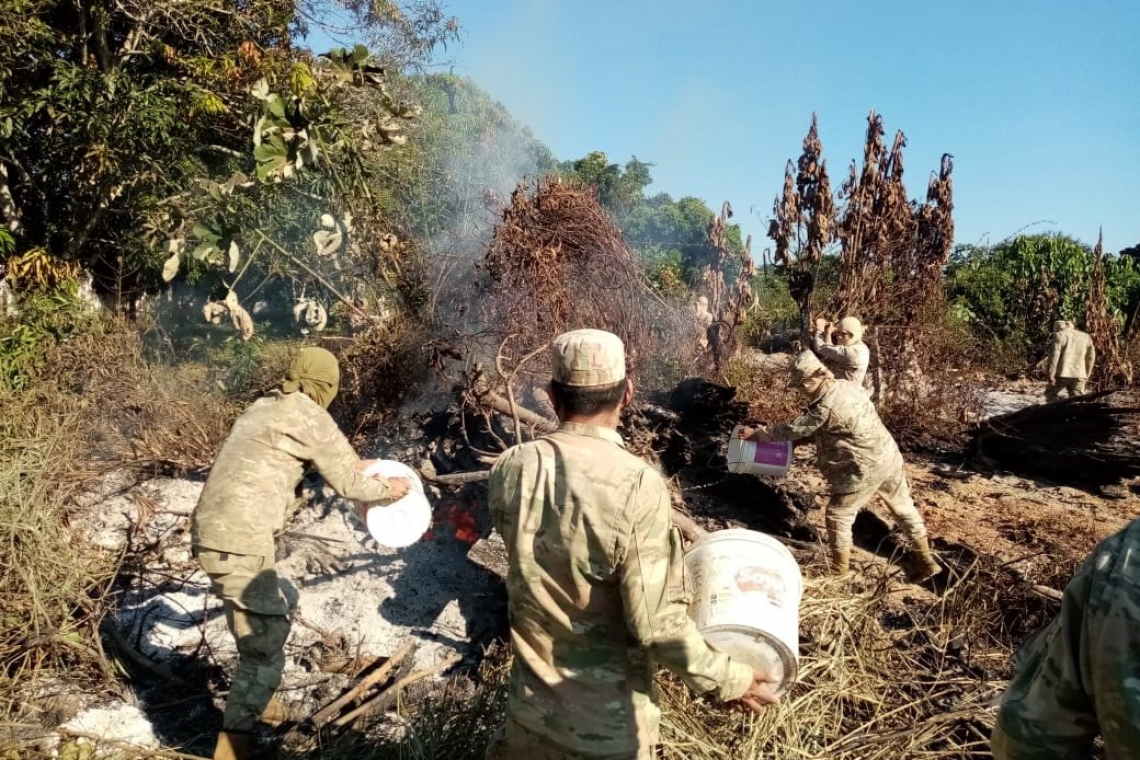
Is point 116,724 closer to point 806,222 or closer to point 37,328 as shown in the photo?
point 37,328

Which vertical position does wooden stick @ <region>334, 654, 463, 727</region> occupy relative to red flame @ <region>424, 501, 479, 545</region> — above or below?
below

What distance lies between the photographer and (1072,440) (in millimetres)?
7570

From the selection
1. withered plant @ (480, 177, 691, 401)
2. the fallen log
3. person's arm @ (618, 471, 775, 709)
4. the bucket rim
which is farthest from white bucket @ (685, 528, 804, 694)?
the fallen log

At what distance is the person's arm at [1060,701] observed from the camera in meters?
1.21

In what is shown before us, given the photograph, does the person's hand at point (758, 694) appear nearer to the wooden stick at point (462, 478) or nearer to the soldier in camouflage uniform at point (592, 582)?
the soldier in camouflage uniform at point (592, 582)

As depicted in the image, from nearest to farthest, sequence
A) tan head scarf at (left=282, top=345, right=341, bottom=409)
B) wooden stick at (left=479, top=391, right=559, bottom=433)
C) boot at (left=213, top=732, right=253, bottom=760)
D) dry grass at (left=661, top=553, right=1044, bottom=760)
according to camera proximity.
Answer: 1. dry grass at (left=661, top=553, right=1044, bottom=760)
2. boot at (left=213, top=732, right=253, bottom=760)
3. tan head scarf at (left=282, top=345, right=341, bottom=409)
4. wooden stick at (left=479, top=391, right=559, bottom=433)

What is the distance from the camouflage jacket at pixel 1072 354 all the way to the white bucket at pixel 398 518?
957 cm

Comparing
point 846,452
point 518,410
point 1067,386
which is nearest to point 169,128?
point 518,410

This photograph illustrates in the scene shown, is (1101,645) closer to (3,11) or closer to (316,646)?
(316,646)

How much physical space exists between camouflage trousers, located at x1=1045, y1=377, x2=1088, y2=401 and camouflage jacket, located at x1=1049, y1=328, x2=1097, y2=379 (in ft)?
0.32

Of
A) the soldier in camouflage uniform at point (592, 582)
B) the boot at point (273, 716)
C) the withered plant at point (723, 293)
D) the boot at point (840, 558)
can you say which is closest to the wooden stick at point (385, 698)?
the boot at point (273, 716)

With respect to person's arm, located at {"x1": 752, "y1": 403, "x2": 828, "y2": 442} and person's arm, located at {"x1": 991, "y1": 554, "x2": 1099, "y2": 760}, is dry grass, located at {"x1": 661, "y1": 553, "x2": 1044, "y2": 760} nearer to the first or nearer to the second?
person's arm, located at {"x1": 752, "y1": 403, "x2": 828, "y2": 442}

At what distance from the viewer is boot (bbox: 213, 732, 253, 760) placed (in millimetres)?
3201

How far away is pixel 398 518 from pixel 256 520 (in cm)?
71
